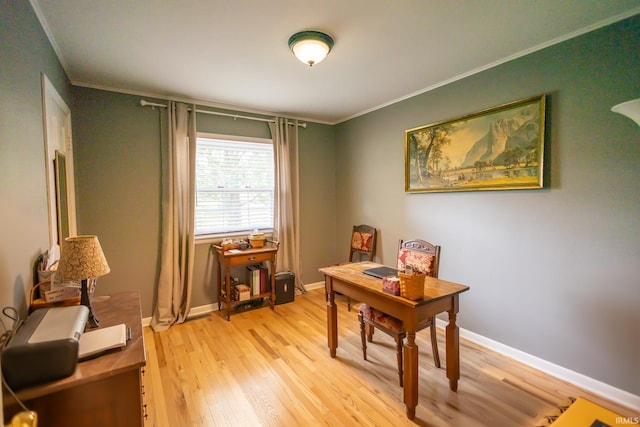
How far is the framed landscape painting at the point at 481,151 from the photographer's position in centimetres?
222

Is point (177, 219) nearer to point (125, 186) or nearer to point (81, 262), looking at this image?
point (125, 186)

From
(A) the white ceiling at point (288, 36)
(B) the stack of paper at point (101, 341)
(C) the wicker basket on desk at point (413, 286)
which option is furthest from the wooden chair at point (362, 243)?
(B) the stack of paper at point (101, 341)

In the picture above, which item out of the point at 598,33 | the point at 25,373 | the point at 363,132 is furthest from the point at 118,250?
the point at 598,33

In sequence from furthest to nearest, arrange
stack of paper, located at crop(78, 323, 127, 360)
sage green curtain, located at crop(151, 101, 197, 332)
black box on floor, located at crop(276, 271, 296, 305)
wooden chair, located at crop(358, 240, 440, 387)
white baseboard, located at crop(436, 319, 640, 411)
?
1. black box on floor, located at crop(276, 271, 296, 305)
2. sage green curtain, located at crop(151, 101, 197, 332)
3. wooden chair, located at crop(358, 240, 440, 387)
4. white baseboard, located at crop(436, 319, 640, 411)
5. stack of paper, located at crop(78, 323, 127, 360)

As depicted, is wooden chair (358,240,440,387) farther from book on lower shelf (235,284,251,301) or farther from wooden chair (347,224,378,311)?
book on lower shelf (235,284,251,301)

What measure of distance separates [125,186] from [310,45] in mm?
2315

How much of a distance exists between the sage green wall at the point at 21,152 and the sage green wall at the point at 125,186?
107 centimetres

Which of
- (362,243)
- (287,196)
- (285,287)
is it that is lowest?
(285,287)

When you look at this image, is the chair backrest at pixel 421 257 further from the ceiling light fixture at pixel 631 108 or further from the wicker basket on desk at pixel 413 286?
the ceiling light fixture at pixel 631 108

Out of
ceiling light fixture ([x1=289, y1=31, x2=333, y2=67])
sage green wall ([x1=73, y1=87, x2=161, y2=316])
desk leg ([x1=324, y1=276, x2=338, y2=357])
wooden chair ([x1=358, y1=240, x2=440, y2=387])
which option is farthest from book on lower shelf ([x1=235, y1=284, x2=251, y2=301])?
ceiling light fixture ([x1=289, y1=31, x2=333, y2=67])

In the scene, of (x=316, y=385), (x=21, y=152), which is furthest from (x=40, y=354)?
(x=316, y=385)

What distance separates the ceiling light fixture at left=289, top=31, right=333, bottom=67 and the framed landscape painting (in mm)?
1444

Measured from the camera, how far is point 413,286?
1.69 meters

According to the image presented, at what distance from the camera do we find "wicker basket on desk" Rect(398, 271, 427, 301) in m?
1.69
